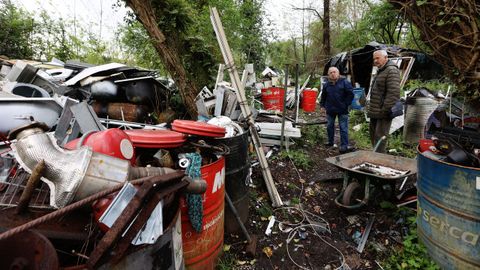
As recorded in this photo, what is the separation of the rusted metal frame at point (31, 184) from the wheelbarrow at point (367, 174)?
3.17 metres

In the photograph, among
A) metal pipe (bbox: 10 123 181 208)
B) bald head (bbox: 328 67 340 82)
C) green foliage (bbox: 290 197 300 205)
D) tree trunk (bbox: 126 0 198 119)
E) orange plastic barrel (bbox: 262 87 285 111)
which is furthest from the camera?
orange plastic barrel (bbox: 262 87 285 111)

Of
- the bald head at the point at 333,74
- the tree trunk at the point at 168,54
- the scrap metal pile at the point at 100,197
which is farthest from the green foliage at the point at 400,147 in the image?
the scrap metal pile at the point at 100,197

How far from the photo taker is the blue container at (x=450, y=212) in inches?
86.8

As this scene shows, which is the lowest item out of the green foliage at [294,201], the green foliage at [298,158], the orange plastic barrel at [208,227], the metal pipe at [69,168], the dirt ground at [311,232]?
the dirt ground at [311,232]

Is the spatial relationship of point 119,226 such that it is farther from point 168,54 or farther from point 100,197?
point 168,54

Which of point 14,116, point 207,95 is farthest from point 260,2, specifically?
point 14,116

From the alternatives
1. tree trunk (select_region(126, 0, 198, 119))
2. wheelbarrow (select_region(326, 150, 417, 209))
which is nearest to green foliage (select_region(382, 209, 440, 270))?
wheelbarrow (select_region(326, 150, 417, 209))

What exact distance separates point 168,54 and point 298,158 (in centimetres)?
302

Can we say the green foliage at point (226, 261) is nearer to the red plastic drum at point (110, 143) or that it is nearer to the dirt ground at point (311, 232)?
the dirt ground at point (311, 232)

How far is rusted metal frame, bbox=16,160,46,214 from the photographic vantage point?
1.12 metres

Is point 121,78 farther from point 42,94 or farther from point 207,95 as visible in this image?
point 207,95

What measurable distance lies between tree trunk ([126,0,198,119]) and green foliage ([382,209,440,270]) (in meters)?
3.45

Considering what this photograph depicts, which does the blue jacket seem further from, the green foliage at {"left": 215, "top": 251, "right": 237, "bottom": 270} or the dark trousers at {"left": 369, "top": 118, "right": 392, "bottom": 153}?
the green foliage at {"left": 215, "top": 251, "right": 237, "bottom": 270}

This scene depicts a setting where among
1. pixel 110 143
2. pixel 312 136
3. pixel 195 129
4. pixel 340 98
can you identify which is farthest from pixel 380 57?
pixel 110 143
